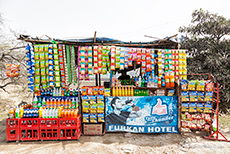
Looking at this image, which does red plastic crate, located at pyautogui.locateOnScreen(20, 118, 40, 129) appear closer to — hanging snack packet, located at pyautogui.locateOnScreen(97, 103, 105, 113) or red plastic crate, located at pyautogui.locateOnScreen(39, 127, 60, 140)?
red plastic crate, located at pyautogui.locateOnScreen(39, 127, 60, 140)

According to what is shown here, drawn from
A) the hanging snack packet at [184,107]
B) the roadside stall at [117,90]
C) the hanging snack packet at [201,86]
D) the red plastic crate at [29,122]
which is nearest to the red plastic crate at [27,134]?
the red plastic crate at [29,122]

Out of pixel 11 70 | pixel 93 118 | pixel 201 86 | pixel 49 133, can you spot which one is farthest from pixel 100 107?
pixel 201 86

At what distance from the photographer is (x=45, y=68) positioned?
6023mm

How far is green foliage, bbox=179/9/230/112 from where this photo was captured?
853cm

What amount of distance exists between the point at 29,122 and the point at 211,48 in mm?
11397

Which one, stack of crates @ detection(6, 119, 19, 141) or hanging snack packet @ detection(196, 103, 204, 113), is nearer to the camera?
stack of crates @ detection(6, 119, 19, 141)

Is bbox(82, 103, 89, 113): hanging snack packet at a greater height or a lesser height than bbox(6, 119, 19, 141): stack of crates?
greater

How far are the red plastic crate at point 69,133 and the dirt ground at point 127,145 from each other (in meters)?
0.18

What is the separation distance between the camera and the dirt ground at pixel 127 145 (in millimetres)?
4777

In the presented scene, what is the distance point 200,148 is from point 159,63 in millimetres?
3635

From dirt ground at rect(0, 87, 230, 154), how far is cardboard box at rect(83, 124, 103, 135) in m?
0.18

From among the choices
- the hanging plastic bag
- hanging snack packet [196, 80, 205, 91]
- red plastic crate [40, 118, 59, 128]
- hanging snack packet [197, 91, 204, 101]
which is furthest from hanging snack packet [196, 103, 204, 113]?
the hanging plastic bag

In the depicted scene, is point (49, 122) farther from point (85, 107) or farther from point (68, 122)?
point (85, 107)

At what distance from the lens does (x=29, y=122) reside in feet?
17.8
